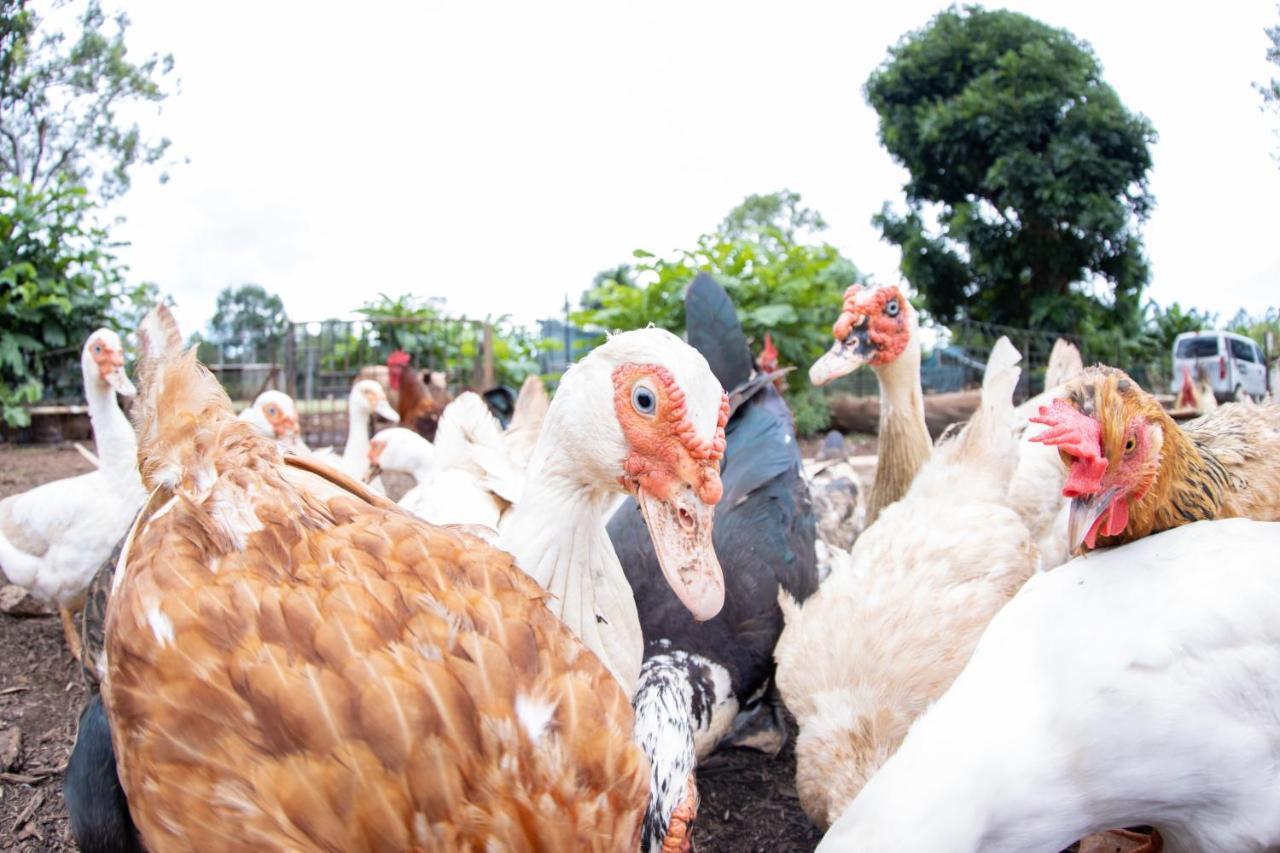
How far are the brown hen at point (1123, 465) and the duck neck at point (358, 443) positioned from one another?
4.51 m

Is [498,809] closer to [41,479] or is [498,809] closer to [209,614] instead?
[209,614]

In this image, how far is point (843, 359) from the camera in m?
3.47

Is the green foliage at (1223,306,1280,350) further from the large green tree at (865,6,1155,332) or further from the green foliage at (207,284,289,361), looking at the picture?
the green foliage at (207,284,289,361)

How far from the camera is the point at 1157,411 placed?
1848 mm

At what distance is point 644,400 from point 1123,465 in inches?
42.8

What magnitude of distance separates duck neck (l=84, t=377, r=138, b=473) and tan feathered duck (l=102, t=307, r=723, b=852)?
248 cm

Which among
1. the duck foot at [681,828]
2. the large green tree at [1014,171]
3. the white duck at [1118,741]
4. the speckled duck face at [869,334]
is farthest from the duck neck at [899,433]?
the large green tree at [1014,171]

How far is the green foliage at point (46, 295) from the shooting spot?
10258 mm

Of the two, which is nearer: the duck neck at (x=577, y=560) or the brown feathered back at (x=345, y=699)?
the brown feathered back at (x=345, y=699)

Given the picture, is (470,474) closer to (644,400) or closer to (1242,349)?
(644,400)

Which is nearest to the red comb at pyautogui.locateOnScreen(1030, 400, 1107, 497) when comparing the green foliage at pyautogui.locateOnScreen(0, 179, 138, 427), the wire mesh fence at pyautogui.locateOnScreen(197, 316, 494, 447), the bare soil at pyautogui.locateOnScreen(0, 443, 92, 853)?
the bare soil at pyautogui.locateOnScreen(0, 443, 92, 853)

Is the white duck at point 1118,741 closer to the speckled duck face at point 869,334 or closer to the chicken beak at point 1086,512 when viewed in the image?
the chicken beak at point 1086,512

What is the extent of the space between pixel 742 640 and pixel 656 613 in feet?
1.03

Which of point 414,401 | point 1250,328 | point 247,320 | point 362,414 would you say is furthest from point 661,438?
point 247,320
